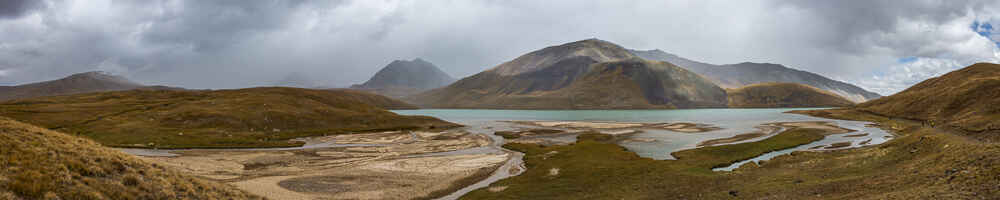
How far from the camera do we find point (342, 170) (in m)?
43.1

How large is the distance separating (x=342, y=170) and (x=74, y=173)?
25558 millimetres

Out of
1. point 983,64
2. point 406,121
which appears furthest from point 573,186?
point 983,64

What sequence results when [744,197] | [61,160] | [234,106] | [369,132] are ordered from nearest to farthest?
1. [61,160]
2. [744,197]
3. [369,132]
4. [234,106]

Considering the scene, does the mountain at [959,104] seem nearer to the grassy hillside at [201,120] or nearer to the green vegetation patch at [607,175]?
the green vegetation patch at [607,175]

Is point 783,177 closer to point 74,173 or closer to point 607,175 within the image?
point 607,175

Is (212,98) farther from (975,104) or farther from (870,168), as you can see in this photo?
(975,104)

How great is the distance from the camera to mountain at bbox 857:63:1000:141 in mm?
63400

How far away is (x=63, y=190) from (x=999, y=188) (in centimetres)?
3923

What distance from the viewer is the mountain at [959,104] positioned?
63.4 meters

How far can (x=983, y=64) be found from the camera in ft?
481

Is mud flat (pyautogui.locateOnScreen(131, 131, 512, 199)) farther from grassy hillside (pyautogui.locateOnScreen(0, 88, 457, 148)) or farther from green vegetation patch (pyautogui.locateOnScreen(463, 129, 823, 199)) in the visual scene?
grassy hillside (pyautogui.locateOnScreen(0, 88, 457, 148))

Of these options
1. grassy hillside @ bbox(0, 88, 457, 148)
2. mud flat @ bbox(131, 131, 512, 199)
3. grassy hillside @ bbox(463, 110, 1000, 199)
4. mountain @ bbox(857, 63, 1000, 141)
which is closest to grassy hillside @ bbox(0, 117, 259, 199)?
Result: mud flat @ bbox(131, 131, 512, 199)

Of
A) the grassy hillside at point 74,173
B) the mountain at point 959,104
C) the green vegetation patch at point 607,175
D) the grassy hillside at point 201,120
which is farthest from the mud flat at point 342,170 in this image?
the mountain at point 959,104

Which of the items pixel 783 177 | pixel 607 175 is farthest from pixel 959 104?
pixel 607 175
